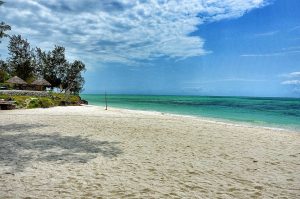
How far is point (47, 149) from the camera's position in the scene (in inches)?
371

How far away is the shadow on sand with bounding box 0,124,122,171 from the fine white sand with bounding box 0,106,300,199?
0.03 metres

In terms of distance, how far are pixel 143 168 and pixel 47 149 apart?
418cm

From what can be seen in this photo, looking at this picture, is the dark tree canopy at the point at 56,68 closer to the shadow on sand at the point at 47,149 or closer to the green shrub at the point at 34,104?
the green shrub at the point at 34,104

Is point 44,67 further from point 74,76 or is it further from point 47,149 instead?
point 47,149

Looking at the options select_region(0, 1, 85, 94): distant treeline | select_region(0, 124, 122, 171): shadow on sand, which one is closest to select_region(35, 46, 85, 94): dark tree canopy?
select_region(0, 1, 85, 94): distant treeline

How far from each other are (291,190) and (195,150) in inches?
175

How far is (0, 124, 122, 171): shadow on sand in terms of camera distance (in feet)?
26.3

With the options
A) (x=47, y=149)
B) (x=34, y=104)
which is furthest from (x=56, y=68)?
(x=47, y=149)

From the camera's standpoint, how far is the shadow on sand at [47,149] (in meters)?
8.02

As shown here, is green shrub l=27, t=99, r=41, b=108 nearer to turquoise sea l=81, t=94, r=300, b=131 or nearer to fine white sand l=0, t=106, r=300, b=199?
turquoise sea l=81, t=94, r=300, b=131

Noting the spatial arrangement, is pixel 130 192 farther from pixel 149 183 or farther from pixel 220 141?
pixel 220 141

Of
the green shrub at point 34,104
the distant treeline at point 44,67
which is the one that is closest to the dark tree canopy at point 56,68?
the distant treeline at point 44,67

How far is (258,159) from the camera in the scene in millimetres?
9008

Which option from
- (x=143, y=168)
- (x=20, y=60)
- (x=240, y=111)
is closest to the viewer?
(x=143, y=168)
